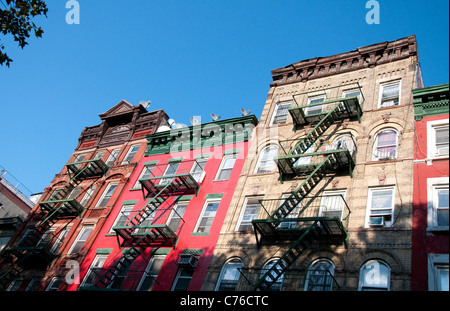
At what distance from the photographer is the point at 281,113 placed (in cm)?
2489

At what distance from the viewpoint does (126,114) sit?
32.6 meters

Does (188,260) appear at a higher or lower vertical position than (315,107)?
lower

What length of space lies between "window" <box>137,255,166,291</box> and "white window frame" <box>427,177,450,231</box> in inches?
481

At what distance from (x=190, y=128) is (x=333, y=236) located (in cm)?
1366

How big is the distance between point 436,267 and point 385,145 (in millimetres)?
6602

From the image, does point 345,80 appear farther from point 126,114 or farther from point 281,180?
point 126,114

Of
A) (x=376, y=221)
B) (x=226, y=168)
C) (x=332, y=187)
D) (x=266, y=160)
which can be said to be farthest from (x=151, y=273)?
(x=376, y=221)

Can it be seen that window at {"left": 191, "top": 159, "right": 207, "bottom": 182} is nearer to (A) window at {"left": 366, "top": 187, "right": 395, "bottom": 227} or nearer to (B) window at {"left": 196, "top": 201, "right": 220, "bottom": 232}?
(B) window at {"left": 196, "top": 201, "right": 220, "bottom": 232}

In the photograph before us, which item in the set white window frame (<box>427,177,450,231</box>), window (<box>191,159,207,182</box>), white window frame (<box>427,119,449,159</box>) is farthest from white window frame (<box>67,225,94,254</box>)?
white window frame (<box>427,119,449,159</box>)

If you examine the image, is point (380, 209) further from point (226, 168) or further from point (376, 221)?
point (226, 168)

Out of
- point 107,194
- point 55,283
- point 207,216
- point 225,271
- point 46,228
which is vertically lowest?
point 55,283

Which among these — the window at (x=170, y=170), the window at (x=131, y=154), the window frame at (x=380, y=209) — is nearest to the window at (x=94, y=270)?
the window at (x=170, y=170)

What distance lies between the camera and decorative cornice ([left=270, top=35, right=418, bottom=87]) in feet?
74.4
